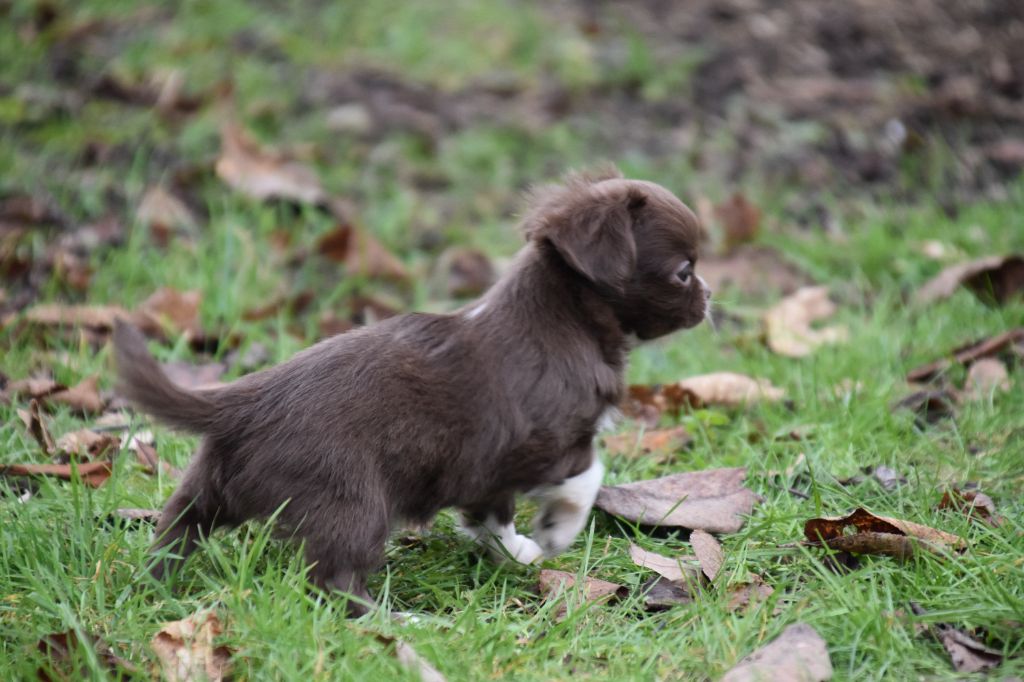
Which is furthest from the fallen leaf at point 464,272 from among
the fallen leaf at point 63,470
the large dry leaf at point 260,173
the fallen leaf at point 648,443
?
the fallen leaf at point 63,470

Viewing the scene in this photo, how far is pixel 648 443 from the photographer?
14.6ft

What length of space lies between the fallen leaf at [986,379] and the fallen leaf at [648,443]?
1.17 meters

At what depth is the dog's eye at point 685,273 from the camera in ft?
12.2

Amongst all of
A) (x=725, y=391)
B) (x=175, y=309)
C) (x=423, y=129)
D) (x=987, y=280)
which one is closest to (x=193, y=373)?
(x=175, y=309)

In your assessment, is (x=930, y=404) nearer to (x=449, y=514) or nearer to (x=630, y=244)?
(x=630, y=244)

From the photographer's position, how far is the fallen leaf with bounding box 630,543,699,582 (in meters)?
3.38

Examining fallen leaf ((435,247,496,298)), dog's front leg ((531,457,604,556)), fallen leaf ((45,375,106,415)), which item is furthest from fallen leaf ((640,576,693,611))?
fallen leaf ((435,247,496,298))

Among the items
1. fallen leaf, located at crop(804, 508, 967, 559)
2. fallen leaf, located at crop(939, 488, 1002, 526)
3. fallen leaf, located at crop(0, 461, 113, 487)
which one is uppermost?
Answer: fallen leaf, located at crop(0, 461, 113, 487)

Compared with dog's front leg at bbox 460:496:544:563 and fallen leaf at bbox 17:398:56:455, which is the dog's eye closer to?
dog's front leg at bbox 460:496:544:563

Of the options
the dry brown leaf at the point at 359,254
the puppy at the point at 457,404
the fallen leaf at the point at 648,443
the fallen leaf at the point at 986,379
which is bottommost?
the fallen leaf at the point at 986,379

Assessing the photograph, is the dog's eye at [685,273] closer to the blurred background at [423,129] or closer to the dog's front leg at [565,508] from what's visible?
the dog's front leg at [565,508]

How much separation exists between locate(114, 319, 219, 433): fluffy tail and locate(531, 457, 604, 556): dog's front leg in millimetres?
Answer: 1006

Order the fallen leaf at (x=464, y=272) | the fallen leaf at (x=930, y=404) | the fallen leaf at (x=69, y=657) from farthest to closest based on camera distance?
the fallen leaf at (x=464, y=272), the fallen leaf at (x=930, y=404), the fallen leaf at (x=69, y=657)

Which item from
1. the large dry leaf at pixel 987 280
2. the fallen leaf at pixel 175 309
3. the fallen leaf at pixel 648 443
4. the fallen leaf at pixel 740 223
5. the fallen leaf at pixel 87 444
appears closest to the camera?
the fallen leaf at pixel 87 444
